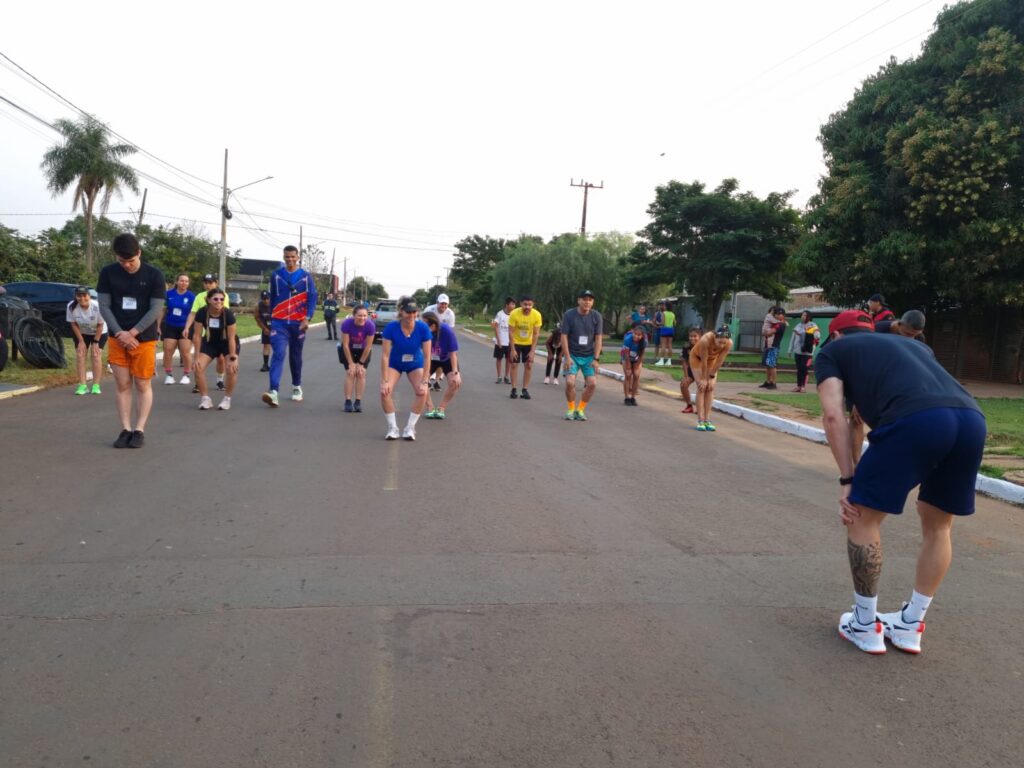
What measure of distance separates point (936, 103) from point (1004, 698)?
62.6 ft

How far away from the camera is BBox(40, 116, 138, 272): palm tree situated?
41.8 metres

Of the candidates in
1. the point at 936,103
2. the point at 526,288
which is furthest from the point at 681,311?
the point at 936,103

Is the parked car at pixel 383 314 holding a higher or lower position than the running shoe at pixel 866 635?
higher

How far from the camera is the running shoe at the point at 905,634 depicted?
3889 millimetres

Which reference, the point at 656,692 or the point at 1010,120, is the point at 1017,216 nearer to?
the point at 1010,120

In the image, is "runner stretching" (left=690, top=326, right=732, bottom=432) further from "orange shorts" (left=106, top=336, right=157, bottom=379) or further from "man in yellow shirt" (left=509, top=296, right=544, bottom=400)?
"orange shorts" (left=106, top=336, right=157, bottom=379)

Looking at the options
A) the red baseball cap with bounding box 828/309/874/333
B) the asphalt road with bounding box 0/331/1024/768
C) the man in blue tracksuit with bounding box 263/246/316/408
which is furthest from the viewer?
the man in blue tracksuit with bounding box 263/246/316/408

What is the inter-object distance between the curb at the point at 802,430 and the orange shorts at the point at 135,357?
6.60 meters

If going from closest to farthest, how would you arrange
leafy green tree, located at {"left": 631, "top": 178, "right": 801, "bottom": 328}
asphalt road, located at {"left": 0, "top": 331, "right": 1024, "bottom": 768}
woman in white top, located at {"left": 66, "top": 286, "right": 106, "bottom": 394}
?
asphalt road, located at {"left": 0, "top": 331, "right": 1024, "bottom": 768}, woman in white top, located at {"left": 66, "top": 286, "right": 106, "bottom": 394}, leafy green tree, located at {"left": 631, "top": 178, "right": 801, "bottom": 328}

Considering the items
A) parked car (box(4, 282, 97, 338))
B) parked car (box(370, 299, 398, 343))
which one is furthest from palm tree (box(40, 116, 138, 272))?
parked car (box(4, 282, 97, 338))

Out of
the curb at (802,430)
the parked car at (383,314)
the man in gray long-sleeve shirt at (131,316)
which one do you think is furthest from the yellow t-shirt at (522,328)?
the parked car at (383,314)

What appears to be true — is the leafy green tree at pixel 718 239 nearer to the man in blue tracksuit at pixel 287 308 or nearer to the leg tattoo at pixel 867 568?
the man in blue tracksuit at pixel 287 308

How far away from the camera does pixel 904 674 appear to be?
3668 mm

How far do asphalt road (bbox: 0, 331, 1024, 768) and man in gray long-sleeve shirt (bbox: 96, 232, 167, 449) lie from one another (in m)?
0.70
